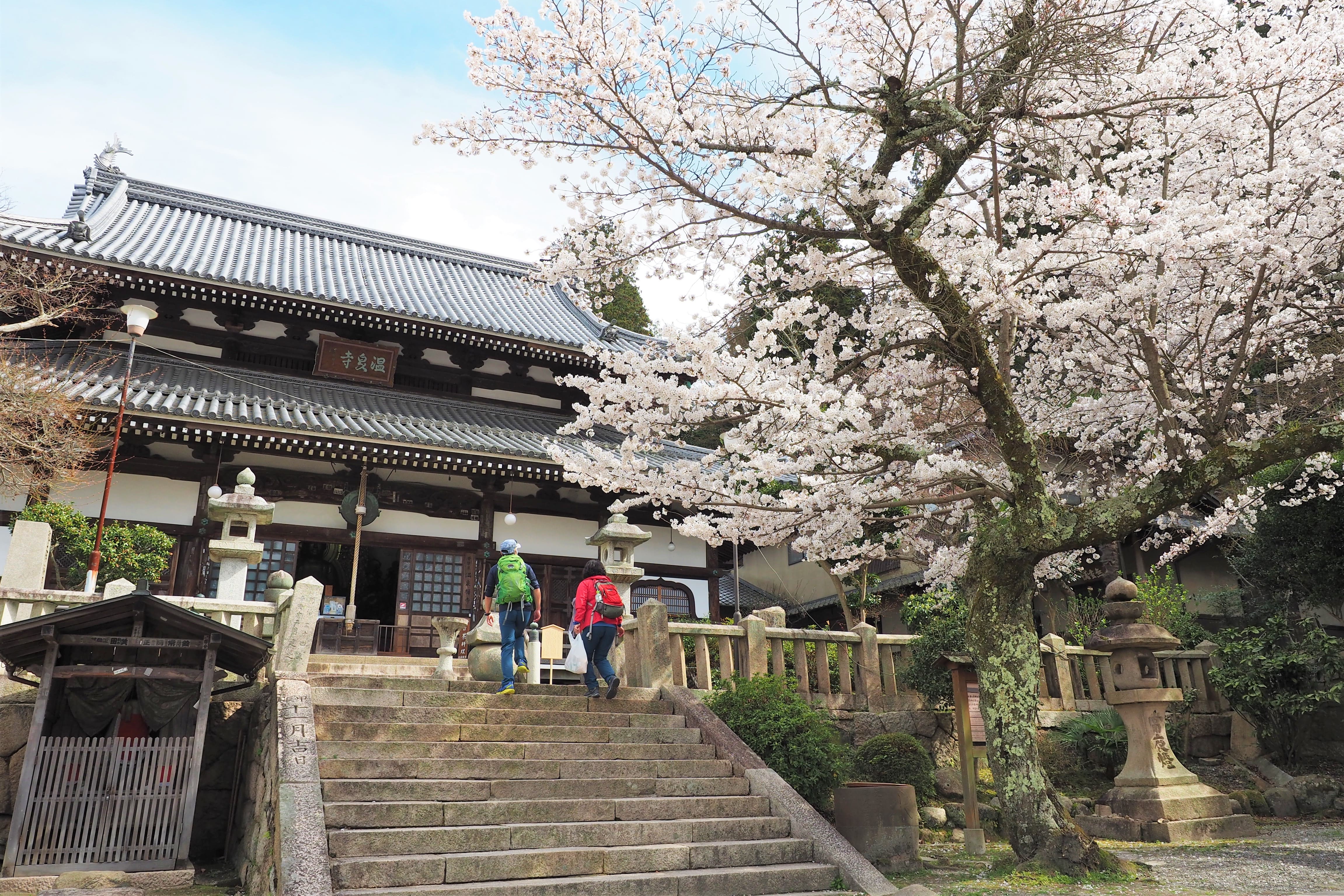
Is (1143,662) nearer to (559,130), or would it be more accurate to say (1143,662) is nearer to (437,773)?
(437,773)

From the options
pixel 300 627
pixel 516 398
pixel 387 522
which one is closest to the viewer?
pixel 300 627

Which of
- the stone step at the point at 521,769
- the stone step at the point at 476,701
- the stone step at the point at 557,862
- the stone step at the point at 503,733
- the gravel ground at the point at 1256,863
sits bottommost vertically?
the gravel ground at the point at 1256,863

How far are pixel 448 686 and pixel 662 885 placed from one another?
3806 mm

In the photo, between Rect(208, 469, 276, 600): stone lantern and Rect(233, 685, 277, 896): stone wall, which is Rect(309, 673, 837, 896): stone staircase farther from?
Rect(208, 469, 276, 600): stone lantern

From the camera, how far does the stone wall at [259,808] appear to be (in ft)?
20.2

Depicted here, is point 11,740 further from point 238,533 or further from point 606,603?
point 606,603

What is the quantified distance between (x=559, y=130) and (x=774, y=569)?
816 inches

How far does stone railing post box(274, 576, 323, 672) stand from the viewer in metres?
8.80

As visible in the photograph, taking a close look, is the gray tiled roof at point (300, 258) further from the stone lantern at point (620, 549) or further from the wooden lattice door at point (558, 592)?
the stone lantern at point (620, 549)

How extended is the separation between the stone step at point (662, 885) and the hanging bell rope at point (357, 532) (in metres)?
7.88

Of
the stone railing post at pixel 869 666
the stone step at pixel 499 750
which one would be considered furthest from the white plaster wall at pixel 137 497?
the stone railing post at pixel 869 666

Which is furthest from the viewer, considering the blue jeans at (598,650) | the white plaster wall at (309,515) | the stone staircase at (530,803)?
the white plaster wall at (309,515)

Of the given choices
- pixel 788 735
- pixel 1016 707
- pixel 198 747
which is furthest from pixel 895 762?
pixel 198 747

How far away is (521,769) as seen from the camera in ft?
24.7
